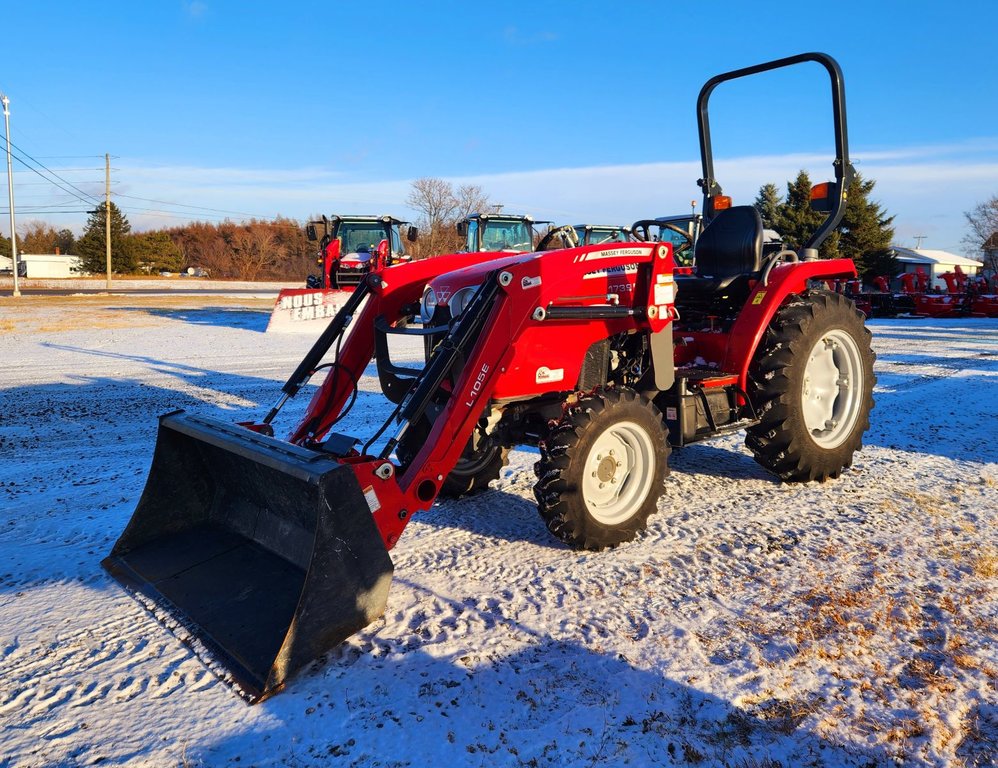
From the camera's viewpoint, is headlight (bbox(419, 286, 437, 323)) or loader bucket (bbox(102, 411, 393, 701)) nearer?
loader bucket (bbox(102, 411, 393, 701))

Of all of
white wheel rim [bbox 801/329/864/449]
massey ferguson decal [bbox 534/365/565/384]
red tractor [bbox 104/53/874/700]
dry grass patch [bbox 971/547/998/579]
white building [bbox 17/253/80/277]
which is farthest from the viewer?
white building [bbox 17/253/80/277]

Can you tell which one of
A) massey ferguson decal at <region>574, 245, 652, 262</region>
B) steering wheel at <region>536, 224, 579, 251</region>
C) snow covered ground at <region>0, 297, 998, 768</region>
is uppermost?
steering wheel at <region>536, 224, 579, 251</region>

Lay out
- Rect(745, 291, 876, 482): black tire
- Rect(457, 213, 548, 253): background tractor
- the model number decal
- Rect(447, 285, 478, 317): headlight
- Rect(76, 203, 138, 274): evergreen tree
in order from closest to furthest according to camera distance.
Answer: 1. the model number decal
2. Rect(447, 285, 478, 317): headlight
3. Rect(745, 291, 876, 482): black tire
4. Rect(457, 213, 548, 253): background tractor
5. Rect(76, 203, 138, 274): evergreen tree

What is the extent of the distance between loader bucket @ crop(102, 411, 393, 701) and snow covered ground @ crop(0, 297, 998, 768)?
0.37 ft

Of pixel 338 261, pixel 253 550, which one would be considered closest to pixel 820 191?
pixel 253 550

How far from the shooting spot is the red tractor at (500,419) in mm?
2781

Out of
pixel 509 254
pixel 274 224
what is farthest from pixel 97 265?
pixel 509 254

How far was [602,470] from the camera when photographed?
370 cm

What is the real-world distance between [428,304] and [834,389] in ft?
9.66

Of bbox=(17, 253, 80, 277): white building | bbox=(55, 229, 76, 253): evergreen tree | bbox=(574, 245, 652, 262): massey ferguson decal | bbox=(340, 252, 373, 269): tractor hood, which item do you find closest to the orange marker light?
bbox=(574, 245, 652, 262): massey ferguson decal

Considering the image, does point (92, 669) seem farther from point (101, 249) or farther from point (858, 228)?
point (101, 249)

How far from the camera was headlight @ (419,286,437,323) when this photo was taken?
3.97 metres

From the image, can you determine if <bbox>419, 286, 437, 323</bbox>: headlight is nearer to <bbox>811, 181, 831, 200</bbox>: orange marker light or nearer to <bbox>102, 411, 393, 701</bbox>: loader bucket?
<bbox>102, 411, 393, 701</bbox>: loader bucket

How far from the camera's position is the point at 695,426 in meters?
4.24
